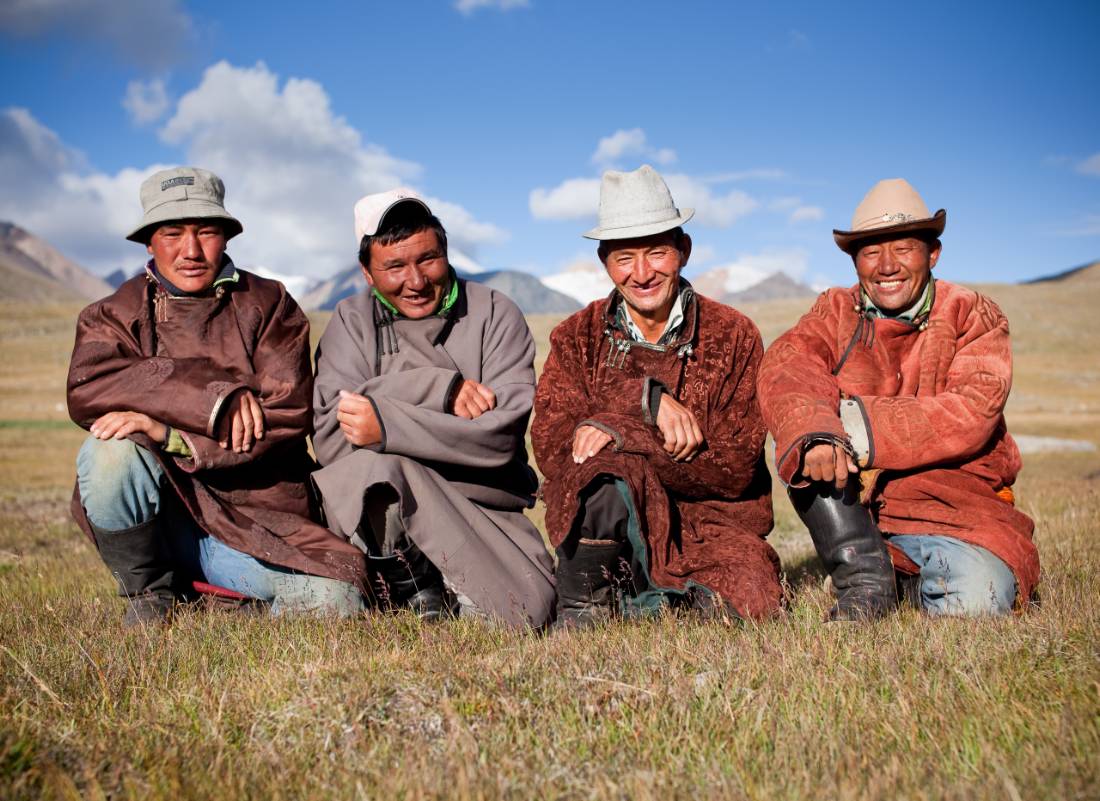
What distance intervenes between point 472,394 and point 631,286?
Result: 0.98 meters

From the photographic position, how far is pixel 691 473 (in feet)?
13.9

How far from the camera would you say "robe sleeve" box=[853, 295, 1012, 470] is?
389cm

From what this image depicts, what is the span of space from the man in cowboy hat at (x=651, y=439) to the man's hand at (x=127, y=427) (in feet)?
5.95

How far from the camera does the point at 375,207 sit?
4.42 meters

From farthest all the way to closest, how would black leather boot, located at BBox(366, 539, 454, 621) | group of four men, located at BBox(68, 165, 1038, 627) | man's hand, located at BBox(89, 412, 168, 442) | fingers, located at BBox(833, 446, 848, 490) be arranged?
black leather boot, located at BBox(366, 539, 454, 621)
man's hand, located at BBox(89, 412, 168, 442)
group of four men, located at BBox(68, 165, 1038, 627)
fingers, located at BBox(833, 446, 848, 490)

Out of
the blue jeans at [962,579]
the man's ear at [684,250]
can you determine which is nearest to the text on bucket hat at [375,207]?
the man's ear at [684,250]

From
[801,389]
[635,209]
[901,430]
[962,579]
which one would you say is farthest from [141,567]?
[962,579]

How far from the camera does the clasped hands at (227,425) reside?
13.5 feet

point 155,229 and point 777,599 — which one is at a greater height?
point 155,229

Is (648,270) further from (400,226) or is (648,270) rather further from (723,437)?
(400,226)

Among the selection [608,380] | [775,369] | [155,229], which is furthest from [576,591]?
[155,229]

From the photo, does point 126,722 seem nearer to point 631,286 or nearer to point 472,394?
point 472,394

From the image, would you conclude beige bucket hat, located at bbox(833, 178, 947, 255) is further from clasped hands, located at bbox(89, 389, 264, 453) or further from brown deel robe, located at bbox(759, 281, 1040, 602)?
clasped hands, located at bbox(89, 389, 264, 453)

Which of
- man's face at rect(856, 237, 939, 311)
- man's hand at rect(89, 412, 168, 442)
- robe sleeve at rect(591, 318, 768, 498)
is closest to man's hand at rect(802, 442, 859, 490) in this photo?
robe sleeve at rect(591, 318, 768, 498)
